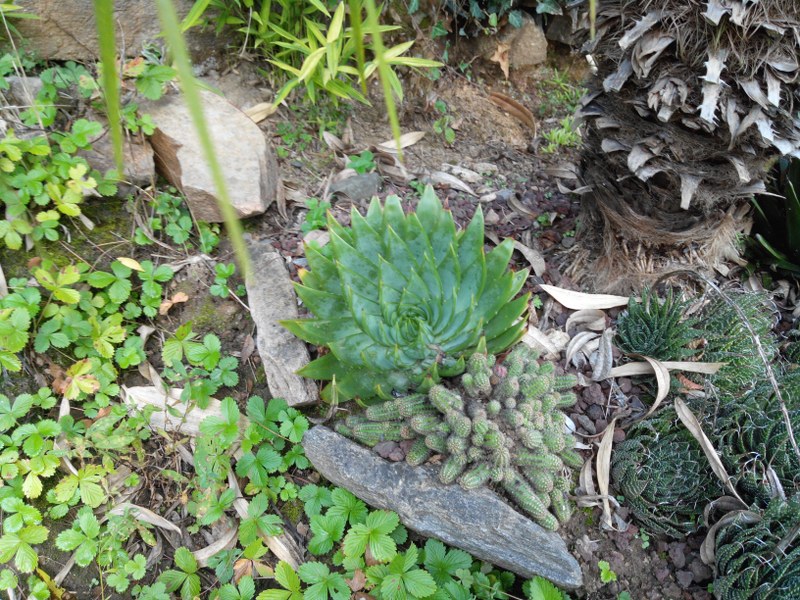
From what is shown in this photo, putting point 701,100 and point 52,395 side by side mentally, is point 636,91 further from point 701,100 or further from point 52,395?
point 52,395

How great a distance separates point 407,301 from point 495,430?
0.51m

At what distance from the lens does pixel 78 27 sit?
2867mm

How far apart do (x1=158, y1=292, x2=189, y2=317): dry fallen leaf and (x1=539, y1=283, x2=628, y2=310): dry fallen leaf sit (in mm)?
1540

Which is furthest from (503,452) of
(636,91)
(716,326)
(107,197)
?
(107,197)

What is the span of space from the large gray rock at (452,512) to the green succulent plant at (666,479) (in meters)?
0.34

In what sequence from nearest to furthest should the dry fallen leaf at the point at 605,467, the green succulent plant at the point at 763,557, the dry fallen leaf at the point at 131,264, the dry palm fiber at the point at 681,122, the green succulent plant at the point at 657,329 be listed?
the green succulent plant at the point at 763,557 → the dry palm fiber at the point at 681,122 → the dry fallen leaf at the point at 605,467 → the green succulent plant at the point at 657,329 → the dry fallen leaf at the point at 131,264

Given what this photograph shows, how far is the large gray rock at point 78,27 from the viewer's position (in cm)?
277

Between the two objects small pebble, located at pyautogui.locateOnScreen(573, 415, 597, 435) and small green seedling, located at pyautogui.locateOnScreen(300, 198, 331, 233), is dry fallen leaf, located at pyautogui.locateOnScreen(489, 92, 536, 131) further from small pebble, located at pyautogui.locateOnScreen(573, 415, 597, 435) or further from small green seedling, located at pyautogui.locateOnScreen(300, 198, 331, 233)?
small pebble, located at pyautogui.locateOnScreen(573, 415, 597, 435)

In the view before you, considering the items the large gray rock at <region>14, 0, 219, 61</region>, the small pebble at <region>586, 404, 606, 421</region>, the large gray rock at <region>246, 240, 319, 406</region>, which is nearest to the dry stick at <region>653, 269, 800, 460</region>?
the small pebble at <region>586, 404, 606, 421</region>

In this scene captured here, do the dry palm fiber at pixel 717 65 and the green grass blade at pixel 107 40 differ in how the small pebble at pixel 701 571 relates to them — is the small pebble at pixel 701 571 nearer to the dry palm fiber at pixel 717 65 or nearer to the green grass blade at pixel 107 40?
the dry palm fiber at pixel 717 65

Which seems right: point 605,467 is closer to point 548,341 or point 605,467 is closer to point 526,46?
point 548,341

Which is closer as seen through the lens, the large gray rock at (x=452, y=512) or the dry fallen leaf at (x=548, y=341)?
the large gray rock at (x=452, y=512)

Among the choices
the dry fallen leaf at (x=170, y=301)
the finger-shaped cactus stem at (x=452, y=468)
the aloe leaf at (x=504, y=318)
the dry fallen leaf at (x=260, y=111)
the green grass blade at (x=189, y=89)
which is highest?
the green grass blade at (x=189, y=89)

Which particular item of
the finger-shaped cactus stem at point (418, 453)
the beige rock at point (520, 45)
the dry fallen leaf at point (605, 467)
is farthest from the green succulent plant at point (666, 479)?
the beige rock at point (520, 45)
